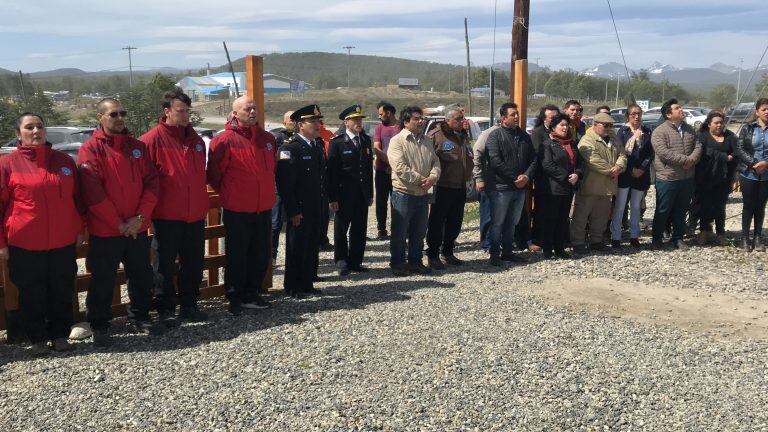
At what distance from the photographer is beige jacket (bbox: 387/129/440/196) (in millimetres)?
7496

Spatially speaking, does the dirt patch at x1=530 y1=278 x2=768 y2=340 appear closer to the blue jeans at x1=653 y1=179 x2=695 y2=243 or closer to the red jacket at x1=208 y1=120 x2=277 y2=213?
the blue jeans at x1=653 y1=179 x2=695 y2=243

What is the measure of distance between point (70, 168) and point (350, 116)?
3.55 metres

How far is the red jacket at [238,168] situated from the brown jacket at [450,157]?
261 centimetres

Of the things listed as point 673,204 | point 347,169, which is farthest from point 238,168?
point 673,204

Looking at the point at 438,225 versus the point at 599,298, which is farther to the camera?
the point at 438,225

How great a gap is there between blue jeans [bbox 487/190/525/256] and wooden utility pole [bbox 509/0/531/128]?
65.0 inches

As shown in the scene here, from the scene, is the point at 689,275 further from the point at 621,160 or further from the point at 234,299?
the point at 234,299

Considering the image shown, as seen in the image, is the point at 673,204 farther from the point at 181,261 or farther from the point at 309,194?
the point at 181,261

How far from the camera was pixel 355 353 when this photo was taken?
516cm

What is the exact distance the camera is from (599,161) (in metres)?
8.52

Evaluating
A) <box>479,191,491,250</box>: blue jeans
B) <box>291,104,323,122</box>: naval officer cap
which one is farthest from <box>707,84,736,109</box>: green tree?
<box>291,104,323,122</box>: naval officer cap

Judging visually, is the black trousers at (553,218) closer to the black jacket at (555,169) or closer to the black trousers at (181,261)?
the black jacket at (555,169)

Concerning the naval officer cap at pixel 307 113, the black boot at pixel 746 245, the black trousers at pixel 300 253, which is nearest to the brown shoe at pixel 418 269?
the black trousers at pixel 300 253

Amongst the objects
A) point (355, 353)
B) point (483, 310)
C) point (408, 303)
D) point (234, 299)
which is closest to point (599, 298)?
point (483, 310)
